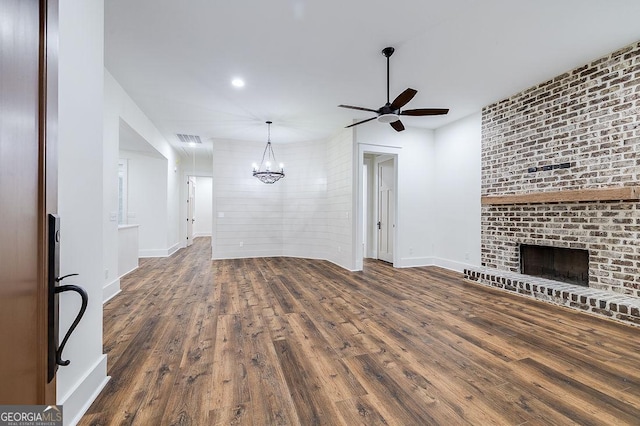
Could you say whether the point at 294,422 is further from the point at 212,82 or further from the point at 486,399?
the point at 212,82

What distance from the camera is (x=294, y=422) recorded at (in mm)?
1523

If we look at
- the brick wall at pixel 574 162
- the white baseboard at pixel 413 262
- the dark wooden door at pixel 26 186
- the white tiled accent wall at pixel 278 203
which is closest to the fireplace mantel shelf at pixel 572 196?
the brick wall at pixel 574 162

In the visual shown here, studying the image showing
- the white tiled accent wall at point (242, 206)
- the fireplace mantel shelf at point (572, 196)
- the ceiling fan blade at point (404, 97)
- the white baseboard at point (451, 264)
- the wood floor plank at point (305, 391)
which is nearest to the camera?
the wood floor plank at point (305, 391)

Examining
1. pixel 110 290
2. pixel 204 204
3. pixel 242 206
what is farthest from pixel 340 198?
pixel 204 204

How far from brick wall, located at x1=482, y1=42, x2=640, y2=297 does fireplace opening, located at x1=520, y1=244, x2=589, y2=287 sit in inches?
7.5

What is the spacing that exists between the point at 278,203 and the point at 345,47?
463 centimetres

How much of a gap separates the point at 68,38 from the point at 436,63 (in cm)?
360

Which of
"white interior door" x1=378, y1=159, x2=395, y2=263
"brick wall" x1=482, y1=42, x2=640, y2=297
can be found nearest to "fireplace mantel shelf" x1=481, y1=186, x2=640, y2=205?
"brick wall" x1=482, y1=42, x2=640, y2=297

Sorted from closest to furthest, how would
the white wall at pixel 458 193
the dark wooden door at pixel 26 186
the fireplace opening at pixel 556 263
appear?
the dark wooden door at pixel 26 186
the fireplace opening at pixel 556 263
the white wall at pixel 458 193

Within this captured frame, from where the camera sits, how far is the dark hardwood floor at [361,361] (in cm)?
160

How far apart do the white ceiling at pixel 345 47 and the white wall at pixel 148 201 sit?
2.39m

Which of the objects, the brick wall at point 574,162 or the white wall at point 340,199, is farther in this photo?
the white wall at point 340,199

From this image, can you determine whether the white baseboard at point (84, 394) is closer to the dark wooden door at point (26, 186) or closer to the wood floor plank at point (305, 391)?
A: the dark wooden door at point (26, 186)

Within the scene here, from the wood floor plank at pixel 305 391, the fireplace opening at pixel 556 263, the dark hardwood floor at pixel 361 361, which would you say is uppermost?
the fireplace opening at pixel 556 263
